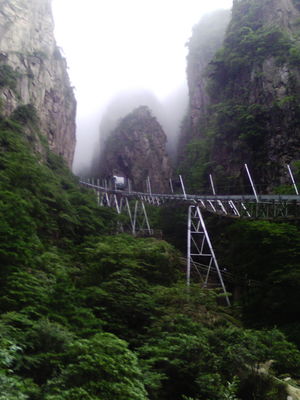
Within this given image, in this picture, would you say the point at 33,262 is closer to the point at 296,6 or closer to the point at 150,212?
the point at 150,212

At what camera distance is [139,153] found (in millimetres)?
67875

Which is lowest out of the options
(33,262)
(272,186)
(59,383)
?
(59,383)

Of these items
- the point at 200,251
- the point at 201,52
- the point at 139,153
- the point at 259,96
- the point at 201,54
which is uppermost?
the point at 201,52

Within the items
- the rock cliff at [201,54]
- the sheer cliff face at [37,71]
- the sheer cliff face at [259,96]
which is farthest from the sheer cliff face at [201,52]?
the sheer cliff face at [37,71]

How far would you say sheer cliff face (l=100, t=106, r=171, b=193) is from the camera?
65.6 m

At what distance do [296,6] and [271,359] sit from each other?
1849 inches

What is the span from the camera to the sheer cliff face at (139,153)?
65562 millimetres

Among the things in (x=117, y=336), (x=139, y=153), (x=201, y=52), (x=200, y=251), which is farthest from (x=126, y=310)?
(x=201, y=52)

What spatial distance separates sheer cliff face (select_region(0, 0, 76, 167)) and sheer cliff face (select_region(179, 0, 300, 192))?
64.9 ft

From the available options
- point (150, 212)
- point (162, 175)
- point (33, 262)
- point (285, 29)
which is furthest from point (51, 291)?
point (162, 175)

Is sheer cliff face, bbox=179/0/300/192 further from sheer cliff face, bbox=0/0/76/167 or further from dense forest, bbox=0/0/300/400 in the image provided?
sheer cliff face, bbox=0/0/76/167

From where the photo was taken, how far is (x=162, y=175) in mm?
66438

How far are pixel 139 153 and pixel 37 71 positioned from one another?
2769cm

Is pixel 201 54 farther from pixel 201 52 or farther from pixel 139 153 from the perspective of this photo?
pixel 139 153
